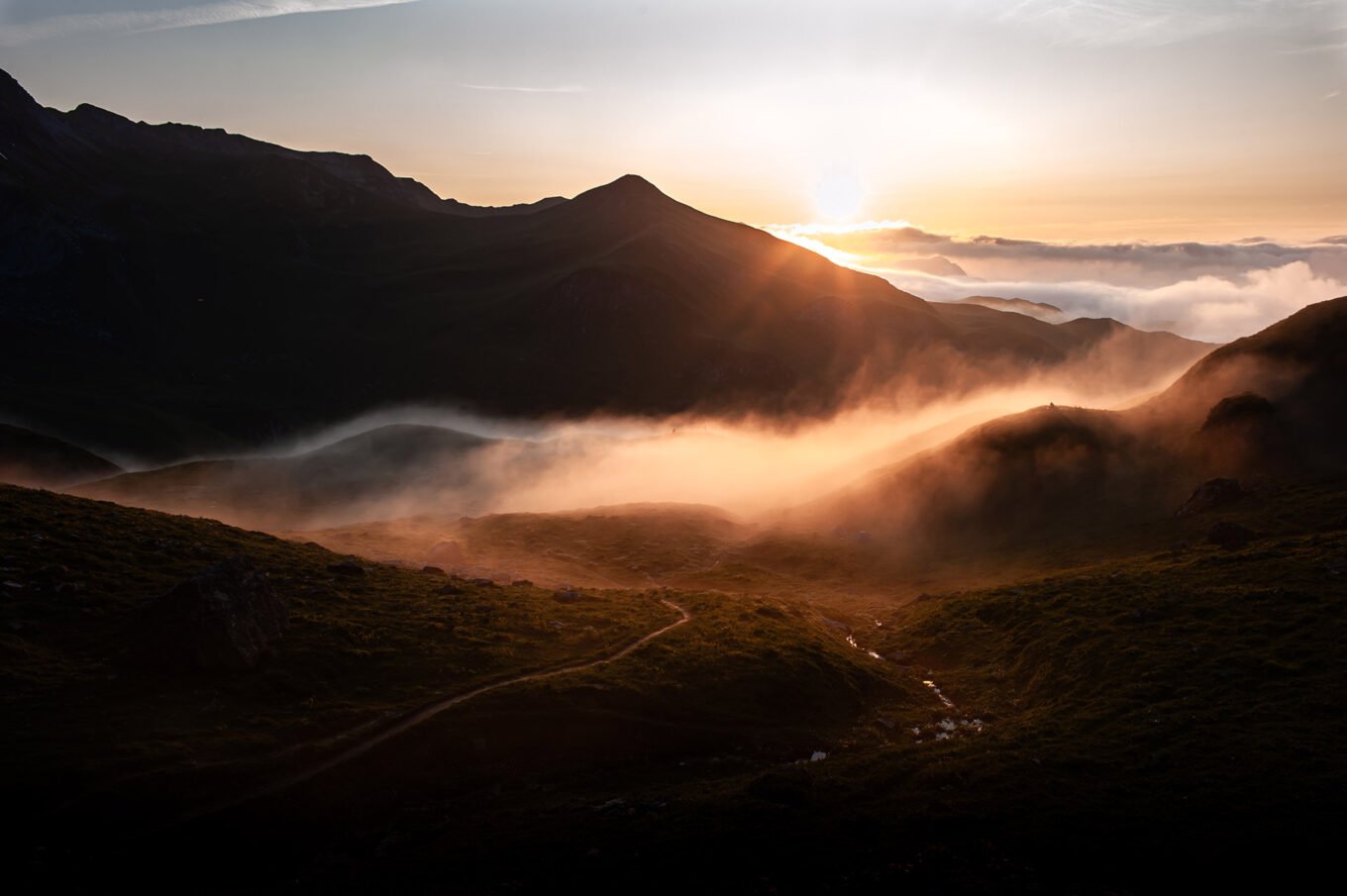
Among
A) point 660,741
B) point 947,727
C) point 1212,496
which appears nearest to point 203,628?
point 660,741

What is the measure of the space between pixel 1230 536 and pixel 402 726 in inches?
3168

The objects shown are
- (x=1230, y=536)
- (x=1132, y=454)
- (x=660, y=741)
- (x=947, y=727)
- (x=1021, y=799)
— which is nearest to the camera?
(x=1021, y=799)

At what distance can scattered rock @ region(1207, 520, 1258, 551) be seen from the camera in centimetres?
Result: 7975

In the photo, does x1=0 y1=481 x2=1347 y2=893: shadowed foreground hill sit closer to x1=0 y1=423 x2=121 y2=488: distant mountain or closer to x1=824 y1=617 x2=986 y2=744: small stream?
x1=824 y1=617 x2=986 y2=744: small stream

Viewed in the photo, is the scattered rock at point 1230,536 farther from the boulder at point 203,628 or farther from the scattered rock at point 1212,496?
the boulder at point 203,628

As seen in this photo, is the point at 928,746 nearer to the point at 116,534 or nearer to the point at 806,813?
the point at 806,813

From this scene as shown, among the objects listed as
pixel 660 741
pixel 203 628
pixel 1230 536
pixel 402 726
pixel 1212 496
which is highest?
pixel 1212 496

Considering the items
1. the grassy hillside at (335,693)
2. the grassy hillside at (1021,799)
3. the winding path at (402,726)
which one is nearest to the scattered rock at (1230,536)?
the grassy hillside at (1021,799)

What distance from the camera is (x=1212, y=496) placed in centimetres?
9269

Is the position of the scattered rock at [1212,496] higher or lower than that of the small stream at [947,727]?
higher

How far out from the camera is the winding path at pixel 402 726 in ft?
128

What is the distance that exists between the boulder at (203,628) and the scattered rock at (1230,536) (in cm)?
8659

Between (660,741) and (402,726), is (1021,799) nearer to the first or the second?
(660,741)

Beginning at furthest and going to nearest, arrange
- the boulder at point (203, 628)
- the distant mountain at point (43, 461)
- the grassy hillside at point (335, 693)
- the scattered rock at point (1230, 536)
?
the distant mountain at point (43, 461), the scattered rock at point (1230, 536), the boulder at point (203, 628), the grassy hillside at point (335, 693)
